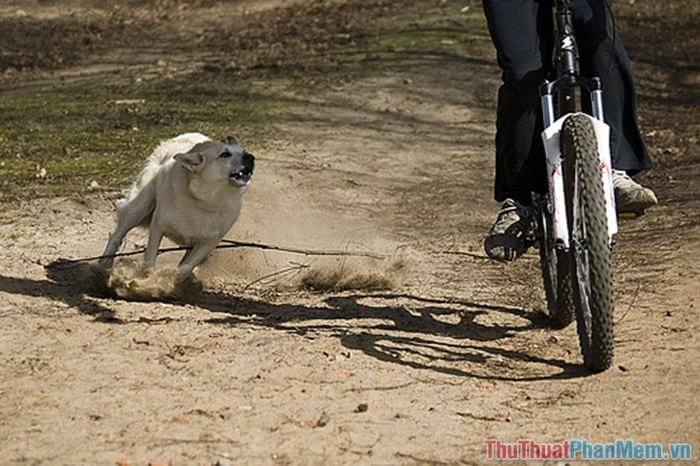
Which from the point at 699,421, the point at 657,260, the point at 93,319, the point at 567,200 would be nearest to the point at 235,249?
the point at 93,319

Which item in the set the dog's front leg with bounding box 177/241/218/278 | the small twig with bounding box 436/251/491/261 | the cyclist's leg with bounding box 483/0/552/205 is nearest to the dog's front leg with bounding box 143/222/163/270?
the dog's front leg with bounding box 177/241/218/278

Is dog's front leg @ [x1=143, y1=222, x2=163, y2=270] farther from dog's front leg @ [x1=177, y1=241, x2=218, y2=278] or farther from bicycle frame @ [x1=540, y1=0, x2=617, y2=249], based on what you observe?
bicycle frame @ [x1=540, y1=0, x2=617, y2=249]

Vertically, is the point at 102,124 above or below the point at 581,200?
below

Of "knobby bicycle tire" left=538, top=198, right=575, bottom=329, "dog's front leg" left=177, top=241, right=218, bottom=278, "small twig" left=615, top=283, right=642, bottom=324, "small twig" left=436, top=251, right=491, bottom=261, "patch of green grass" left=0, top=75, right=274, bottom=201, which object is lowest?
"patch of green grass" left=0, top=75, right=274, bottom=201

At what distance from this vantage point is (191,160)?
23.9ft

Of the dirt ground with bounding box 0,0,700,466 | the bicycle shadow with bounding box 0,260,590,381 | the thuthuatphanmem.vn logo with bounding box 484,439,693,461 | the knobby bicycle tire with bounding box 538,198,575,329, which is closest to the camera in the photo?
the thuthuatphanmem.vn logo with bounding box 484,439,693,461

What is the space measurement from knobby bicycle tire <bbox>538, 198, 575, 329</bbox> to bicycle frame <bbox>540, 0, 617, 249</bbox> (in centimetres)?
30

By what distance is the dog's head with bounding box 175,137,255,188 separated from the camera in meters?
7.29

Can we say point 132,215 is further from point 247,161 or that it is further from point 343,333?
point 343,333

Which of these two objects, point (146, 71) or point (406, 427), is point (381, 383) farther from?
point (146, 71)

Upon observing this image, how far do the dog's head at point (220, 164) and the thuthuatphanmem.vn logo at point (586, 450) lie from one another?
3.11 metres

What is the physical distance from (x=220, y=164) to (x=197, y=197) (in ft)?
0.78

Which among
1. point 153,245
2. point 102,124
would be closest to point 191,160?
point 153,245

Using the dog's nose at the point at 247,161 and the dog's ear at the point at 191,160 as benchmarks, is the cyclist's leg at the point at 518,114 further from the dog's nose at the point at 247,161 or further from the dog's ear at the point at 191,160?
the dog's ear at the point at 191,160
